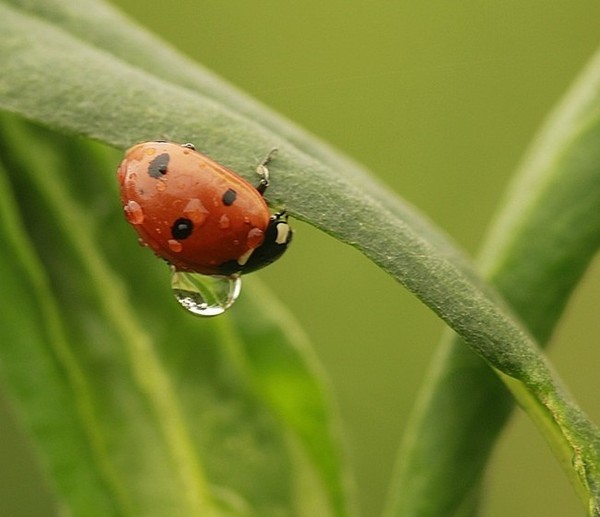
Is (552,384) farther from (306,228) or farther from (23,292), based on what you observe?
(306,228)

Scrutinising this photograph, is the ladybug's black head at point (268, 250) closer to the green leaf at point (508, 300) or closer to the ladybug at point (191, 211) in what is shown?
the ladybug at point (191, 211)

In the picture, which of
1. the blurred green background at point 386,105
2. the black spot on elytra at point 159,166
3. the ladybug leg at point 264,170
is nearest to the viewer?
the ladybug leg at point 264,170

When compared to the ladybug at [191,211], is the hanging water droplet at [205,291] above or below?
below

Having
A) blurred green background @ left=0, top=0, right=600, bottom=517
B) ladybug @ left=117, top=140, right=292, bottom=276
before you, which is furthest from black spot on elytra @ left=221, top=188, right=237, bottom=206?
blurred green background @ left=0, top=0, right=600, bottom=517

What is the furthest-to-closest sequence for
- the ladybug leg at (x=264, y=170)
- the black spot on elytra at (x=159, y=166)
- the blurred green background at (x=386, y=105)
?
1. the blurred green background at (x=386, y=105)
2. the black spot on elytra at (x=159, y=166)
3. the ladybug leg at (x=264, y=170)

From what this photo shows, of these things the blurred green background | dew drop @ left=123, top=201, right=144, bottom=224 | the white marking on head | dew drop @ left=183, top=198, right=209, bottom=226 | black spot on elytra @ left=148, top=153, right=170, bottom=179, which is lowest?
dew drop @ left=123, top=201, right=144, bottom=224

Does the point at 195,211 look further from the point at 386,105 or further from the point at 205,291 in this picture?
the point at 386,105

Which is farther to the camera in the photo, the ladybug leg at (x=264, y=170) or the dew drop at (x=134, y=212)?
the dew drop at (x=134, y=212)

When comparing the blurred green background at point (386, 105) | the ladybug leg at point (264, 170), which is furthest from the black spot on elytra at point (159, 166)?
the blurred green background at point (386, 105)

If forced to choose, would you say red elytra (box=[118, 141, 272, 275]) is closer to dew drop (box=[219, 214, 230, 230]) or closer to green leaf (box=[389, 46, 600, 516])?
dew drop (box=[219, 214, 230, 230])
